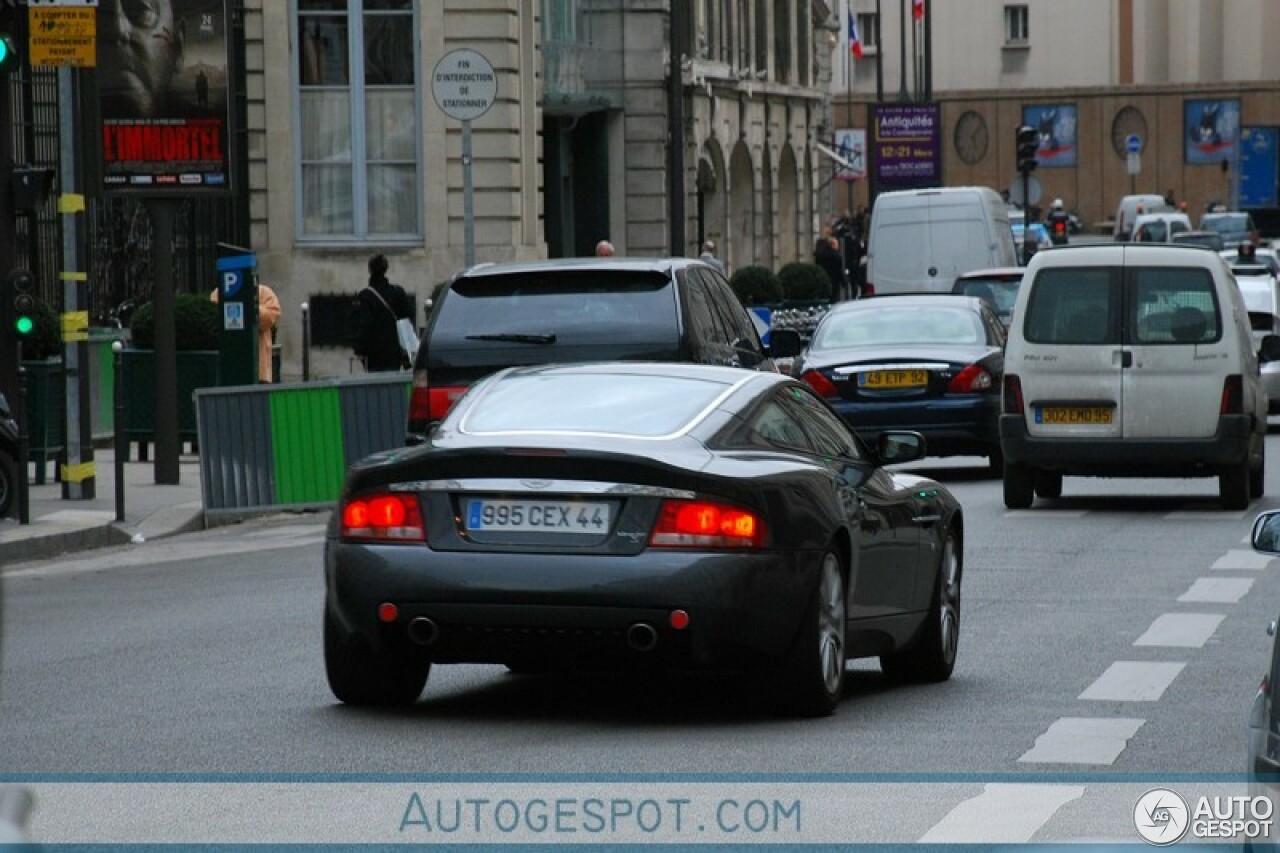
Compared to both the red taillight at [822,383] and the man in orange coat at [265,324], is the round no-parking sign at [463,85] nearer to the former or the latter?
the red taillight at [822,383]

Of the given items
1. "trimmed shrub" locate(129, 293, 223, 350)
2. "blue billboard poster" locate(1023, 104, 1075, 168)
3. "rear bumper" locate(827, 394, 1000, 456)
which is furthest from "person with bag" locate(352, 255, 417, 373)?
"blue billboard poster" locate(1023, 104, 1075, 168)

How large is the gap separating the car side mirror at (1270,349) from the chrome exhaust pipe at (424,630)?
14.6 metres

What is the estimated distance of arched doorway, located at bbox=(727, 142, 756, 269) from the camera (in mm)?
61062

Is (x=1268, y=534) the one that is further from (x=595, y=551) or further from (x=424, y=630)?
(x=424, y=630)

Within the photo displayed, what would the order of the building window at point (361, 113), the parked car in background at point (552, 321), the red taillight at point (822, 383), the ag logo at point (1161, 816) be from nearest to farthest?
the ag logo at point (1161, 816) → the parked car in background at point (552, 321) → the red taillight at point (822, 383) → the building window at point (361, 113)

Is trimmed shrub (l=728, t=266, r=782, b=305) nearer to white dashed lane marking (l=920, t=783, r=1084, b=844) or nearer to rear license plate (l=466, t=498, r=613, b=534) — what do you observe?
rear license plate (l=466, t=498, r=613, b=534)

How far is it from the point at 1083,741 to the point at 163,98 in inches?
552

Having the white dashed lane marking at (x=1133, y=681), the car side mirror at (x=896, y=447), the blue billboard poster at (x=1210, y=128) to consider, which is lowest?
the white dashed lane marking at (x=1133, y=681)

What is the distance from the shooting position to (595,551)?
9.23 meters

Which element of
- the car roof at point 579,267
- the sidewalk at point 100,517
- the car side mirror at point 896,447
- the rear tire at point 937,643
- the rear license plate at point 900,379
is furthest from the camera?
the rear license plate at point 900,379

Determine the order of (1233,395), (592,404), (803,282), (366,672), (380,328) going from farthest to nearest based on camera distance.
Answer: (803,282) < (380,328) < (1233,395) < (592,404) < (366,672)

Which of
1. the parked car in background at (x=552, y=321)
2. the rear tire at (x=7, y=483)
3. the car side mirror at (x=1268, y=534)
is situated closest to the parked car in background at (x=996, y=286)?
the rear tire at (x=7, y=483)

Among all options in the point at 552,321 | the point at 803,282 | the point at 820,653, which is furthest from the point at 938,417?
the point at 803,282

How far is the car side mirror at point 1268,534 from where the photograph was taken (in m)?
6.32
